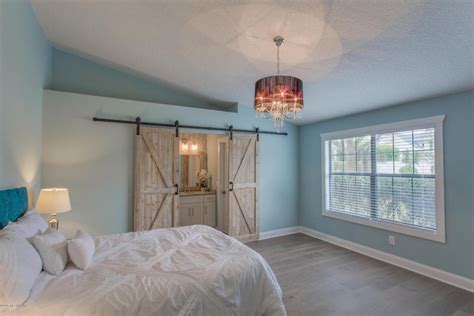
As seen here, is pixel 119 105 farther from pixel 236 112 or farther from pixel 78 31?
pixel 236 112

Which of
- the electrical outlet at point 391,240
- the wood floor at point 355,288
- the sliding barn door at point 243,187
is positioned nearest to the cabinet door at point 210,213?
the sliding barn door at point 243,187

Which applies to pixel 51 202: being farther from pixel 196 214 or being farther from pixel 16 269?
pixel 196 214

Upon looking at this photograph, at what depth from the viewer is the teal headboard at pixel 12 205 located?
1936 millimetres

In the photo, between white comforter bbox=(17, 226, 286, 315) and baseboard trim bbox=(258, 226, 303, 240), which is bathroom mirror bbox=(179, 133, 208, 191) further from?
white comforter bbox=(17, 226, 286, 315)

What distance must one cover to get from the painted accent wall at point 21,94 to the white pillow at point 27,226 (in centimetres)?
34

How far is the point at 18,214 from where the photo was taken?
2279 millimetres

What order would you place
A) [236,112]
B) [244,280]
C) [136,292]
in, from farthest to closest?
1. [236,112]
2. [244,280]
3. [136,292]

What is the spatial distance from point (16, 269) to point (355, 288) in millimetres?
3379

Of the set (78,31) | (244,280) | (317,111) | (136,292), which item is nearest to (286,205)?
(317,111)

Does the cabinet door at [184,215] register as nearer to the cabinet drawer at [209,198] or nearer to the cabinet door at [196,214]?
the cabinet door at [196,214]

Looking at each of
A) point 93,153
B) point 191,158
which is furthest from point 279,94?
point 191,158

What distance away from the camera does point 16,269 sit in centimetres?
146

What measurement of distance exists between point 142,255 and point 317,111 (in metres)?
3.82

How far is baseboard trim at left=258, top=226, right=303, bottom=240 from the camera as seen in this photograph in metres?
5.16
